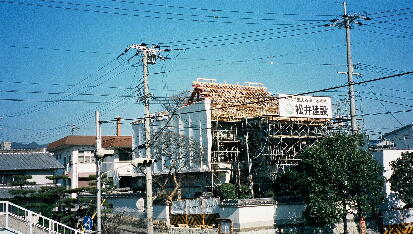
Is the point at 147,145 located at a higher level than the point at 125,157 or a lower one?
higher

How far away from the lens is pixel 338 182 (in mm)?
25625

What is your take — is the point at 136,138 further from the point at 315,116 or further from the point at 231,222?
the point at 231,222

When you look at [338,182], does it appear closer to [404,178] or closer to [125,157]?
[404,178]

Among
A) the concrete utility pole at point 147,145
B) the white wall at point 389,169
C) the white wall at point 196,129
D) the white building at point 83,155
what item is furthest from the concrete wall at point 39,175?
the white wall at point 389,169

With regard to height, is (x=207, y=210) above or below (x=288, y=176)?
below

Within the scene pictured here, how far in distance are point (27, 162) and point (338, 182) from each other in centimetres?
2790

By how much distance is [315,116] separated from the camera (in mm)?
36812

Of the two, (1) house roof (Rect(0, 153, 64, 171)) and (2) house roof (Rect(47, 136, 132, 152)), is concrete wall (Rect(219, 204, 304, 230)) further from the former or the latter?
(2) house roof (Rect(47, 136, 132, 152))

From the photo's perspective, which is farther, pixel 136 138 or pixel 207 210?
pixel 136 138

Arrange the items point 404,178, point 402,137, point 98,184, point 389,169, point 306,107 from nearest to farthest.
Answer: point 98,184 → point 404,178 → point 389,169 → point 306,107 → point 402,137

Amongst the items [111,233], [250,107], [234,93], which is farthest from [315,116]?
[111,233]

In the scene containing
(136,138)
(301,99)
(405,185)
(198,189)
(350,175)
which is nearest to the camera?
(350,175)

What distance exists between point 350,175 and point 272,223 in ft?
19.1

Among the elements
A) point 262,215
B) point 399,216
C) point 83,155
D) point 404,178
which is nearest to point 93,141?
point 83,155
